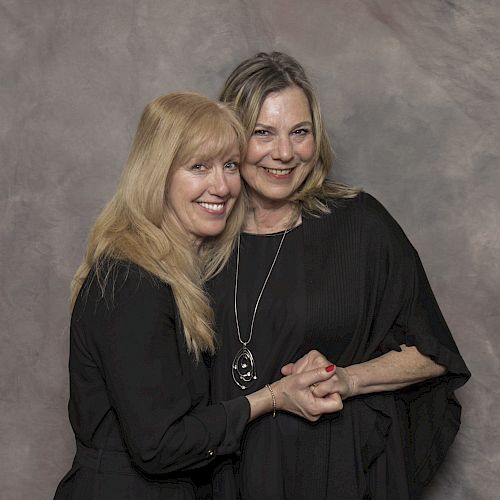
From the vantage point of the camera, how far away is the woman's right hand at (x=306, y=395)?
2381mm

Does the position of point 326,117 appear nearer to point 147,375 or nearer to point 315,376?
point 315,376

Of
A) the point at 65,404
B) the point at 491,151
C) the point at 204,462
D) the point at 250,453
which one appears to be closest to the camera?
the point at 204,462

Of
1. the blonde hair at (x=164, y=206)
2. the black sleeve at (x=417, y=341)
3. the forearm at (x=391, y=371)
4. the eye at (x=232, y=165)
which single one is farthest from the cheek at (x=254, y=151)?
the forearm at (x=391, y=371)

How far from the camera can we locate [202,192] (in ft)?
7.70

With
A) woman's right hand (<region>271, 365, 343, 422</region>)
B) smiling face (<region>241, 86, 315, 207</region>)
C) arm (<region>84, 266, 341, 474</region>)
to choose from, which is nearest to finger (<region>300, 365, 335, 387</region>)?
woman's right hand (<region>271, 365, 343, 422</region>)

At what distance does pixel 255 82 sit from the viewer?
261 cm

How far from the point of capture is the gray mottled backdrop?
10.2 ft

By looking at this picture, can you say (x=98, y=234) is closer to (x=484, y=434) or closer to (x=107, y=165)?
(x=107, y=165)

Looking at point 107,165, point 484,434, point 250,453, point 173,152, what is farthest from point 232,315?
point 484,434

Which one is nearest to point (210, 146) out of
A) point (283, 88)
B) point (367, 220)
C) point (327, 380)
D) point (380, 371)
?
point (283, 88)

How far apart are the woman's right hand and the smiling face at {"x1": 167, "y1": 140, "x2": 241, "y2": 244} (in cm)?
44

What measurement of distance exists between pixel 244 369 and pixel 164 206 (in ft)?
1.70

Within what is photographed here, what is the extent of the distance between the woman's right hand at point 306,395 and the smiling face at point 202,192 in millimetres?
437

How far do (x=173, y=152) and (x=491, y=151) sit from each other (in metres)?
1.29
